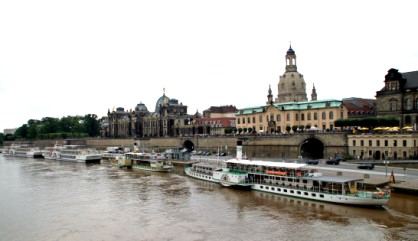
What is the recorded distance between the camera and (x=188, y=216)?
36344mm

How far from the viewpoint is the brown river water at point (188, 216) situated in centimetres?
3066

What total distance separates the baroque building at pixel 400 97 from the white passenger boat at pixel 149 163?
41.9 meters

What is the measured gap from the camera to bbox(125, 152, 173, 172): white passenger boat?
70.3m

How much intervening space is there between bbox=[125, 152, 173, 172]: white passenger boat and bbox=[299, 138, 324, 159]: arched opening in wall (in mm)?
25823

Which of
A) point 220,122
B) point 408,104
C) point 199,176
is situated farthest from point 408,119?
point 220,122

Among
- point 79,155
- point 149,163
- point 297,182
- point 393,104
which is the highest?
point 393,104

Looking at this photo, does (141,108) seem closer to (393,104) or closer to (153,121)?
(153,121)

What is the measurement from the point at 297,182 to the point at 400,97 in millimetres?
37819

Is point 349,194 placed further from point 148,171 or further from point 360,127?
point 148,171

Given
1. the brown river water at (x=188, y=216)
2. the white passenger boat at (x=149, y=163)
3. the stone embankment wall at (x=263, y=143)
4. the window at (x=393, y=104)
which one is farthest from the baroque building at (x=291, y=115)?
the brown river water at (x=188, y=216)

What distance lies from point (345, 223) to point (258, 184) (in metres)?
16.2

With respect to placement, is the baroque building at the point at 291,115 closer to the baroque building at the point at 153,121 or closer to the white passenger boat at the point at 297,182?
the white passenger boat at the point at 297,182

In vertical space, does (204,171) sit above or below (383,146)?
below

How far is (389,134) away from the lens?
5972 centimetres
